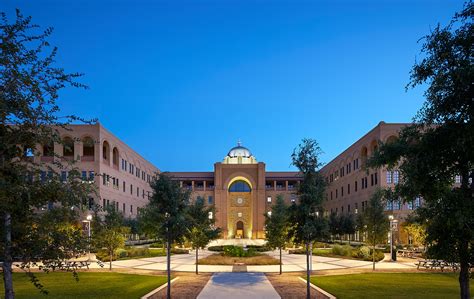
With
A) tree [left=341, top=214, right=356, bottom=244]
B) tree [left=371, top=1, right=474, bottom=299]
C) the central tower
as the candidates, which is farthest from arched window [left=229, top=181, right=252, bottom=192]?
tree [left=371, top=1, right=474, bottom=299]

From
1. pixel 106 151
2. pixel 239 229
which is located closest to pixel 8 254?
pixel 106 151

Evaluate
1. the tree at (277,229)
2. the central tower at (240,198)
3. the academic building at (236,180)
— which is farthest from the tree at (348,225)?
A: the central tower at (240,198)

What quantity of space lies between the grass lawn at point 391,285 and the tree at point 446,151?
8.03 m

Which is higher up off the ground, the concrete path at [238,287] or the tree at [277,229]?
the tree at [277,229]

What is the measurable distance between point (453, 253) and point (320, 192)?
7568 millimetres

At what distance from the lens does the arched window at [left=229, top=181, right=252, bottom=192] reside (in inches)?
3588

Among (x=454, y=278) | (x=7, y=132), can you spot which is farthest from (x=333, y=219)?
(x=7, y=132)

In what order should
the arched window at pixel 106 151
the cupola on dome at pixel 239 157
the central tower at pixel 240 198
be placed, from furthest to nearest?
the cupola on dome at pixel 239 157, the central tower at pixel 240 198, the arched window at pixel 106 151

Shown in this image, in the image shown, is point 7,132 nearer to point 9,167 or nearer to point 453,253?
point 9,167

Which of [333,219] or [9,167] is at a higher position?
[9,167]

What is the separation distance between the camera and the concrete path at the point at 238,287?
57.0 feet

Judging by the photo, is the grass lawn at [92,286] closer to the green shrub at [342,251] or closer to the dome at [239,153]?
the green shrub at [342,251]

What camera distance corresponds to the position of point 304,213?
17391 mm

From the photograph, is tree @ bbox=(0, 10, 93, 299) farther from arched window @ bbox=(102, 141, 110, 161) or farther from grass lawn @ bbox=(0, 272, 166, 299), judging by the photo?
arched window @ bbox=(102, 141, 110, 161)
